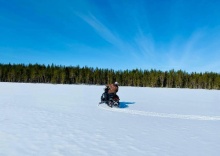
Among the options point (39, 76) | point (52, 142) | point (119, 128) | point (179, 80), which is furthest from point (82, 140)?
point (39, 76)

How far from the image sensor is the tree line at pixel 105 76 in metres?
97.1

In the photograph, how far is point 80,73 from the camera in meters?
103

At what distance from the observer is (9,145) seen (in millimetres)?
7418

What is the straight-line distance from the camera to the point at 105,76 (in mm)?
103312

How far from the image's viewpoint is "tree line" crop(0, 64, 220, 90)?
9706cm

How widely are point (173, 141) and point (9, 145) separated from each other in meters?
4.94

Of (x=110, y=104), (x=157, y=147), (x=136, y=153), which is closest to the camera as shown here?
(x=136, y=153)

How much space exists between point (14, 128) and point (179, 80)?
300 ft

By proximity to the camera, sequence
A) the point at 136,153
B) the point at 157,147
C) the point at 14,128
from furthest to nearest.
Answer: the point at 14,128 → the point at 157,147 → the point at 136,153

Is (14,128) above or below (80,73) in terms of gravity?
below

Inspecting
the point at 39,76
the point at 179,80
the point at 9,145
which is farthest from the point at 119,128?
the point at 39,76

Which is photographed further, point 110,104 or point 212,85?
point 212,85

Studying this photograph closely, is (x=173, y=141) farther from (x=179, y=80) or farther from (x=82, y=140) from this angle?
(x=179, y=80)

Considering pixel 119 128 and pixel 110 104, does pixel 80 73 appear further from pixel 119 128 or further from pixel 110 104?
pixel 119 128
